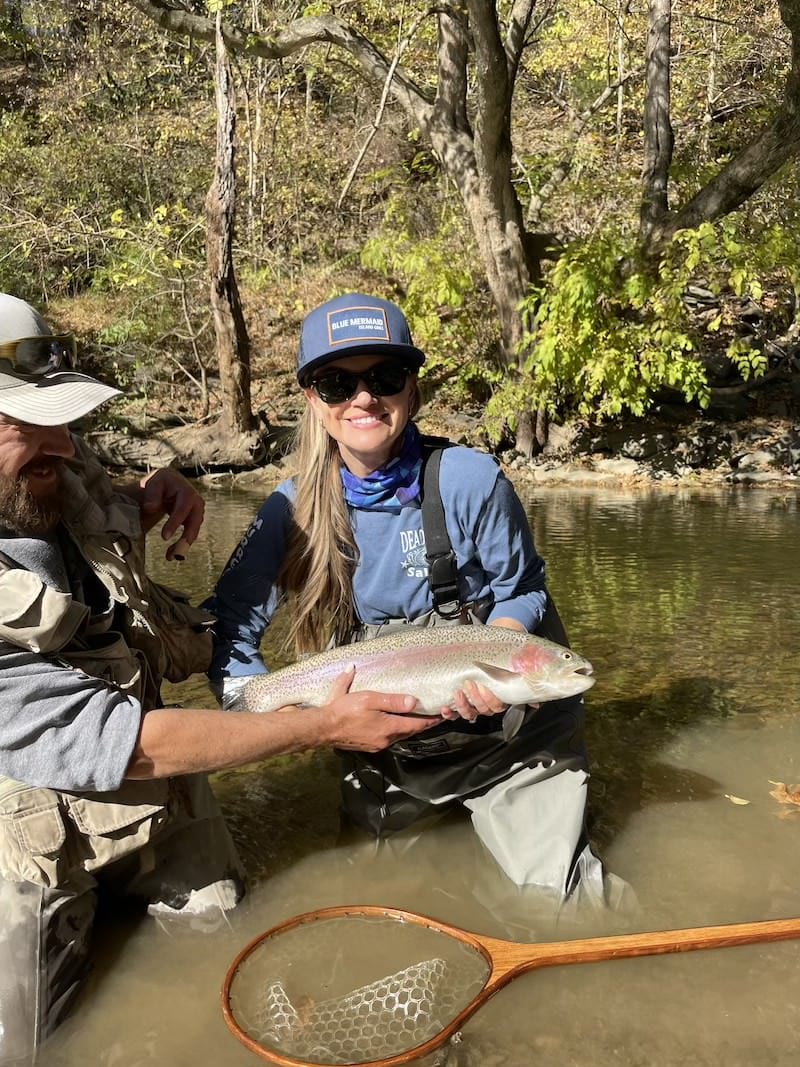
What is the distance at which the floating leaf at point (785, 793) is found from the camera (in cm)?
373

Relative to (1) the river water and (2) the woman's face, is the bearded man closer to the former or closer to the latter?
(1) the river water

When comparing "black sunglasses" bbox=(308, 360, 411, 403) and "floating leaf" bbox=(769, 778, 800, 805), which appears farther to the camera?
"floating leaf" bbox=(769, 778, 800, 805)

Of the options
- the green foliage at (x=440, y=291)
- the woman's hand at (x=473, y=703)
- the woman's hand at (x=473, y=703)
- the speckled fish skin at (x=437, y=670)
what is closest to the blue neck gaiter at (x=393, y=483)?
the speckled fish skin at (x=437, y=670)

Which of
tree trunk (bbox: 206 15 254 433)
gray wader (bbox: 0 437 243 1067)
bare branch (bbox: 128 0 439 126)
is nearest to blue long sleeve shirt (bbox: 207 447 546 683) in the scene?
gray wader (bbox: 0 437 243 1067)

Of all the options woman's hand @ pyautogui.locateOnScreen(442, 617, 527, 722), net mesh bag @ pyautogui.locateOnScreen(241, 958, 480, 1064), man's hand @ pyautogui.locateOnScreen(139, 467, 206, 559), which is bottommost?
net mesh bag @ pyautogui.locateOnScreen(241, 958, 480, 1064)

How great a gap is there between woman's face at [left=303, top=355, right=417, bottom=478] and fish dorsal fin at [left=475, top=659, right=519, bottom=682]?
0.92 metres

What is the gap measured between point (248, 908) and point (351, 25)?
13.3m

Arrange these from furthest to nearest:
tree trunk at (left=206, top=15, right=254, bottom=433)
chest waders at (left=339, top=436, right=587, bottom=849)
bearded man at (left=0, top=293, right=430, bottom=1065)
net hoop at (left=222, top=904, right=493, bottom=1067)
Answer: tree trunk at (left=206, top=15, right=254, bottom=433) → chest waders at (left=339, top=436, right=587, bottom=849) → bearded man at (left=0, top=293, right=430, bottom=1065) → net hoop at (left=222, top=904, right=493, bottom=1067)

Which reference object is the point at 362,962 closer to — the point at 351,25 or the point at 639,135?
the point at 351,25

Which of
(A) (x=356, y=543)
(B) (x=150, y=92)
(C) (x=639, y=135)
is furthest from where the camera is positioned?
(B) (x=150, y=92)

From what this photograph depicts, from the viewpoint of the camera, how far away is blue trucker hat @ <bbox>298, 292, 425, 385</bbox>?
3146 millimetres

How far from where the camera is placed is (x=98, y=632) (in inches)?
113

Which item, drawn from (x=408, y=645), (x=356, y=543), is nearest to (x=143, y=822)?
(x=408, y=645)

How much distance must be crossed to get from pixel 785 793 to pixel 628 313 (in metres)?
9.82
